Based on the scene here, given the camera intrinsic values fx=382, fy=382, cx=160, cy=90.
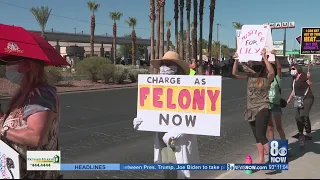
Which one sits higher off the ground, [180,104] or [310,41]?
[310,41]

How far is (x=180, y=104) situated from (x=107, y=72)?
82.8 ft

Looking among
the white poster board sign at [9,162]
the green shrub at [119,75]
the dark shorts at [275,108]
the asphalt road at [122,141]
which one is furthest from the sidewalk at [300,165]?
the green shrub at [119,75]

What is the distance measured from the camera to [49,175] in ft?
8.95

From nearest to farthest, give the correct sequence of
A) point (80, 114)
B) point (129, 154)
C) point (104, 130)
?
point (129, 154) → point (104, 130) → point (80, 114)

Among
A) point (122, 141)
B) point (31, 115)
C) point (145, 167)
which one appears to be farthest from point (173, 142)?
point (122, 141)

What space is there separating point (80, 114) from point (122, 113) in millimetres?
1334

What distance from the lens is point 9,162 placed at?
2723mm

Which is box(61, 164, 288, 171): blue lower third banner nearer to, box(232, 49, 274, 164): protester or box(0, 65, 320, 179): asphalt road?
box(0, 65, 320, 179): asphalt road

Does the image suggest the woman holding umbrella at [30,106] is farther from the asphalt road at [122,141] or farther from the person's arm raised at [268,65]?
the person's arm raised at [268,65]

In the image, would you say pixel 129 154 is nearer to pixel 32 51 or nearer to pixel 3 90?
pixel 32 51

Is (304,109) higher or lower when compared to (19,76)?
lower

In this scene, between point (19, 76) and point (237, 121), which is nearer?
point (19, 76)

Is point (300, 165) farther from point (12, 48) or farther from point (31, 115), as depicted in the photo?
point (12, 48)

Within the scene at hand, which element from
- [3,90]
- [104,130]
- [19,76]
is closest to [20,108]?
[19,76]
